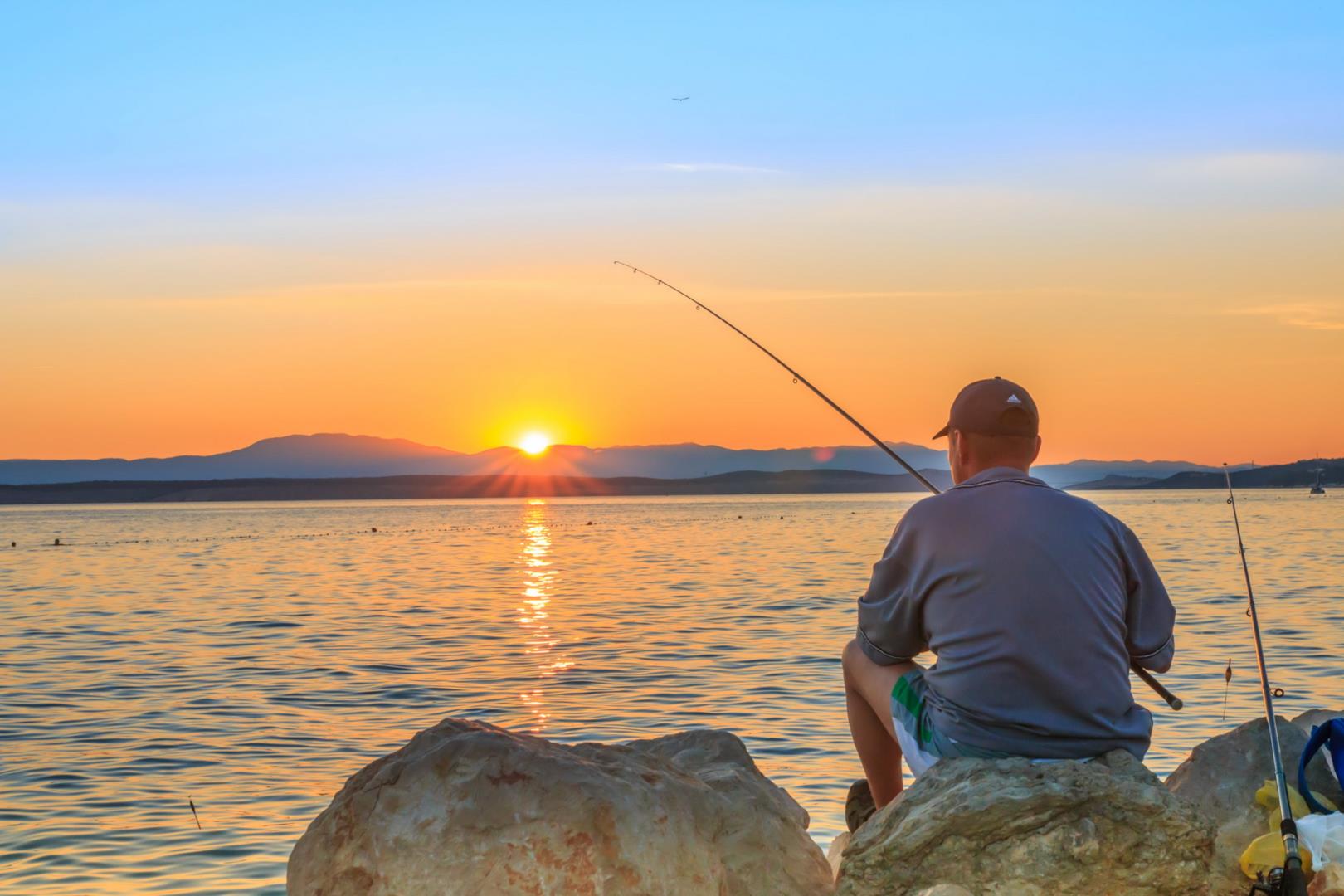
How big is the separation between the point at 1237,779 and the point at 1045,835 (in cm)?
143

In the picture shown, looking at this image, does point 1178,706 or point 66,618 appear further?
point 66,618

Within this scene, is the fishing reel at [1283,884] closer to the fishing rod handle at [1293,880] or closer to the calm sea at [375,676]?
the fishing rod handle at [1293,880]

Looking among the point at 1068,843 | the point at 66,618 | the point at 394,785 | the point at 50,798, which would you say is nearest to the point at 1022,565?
the point at 1068,843

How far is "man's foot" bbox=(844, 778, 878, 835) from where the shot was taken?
4.54 meters

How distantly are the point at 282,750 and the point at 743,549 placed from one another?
2689cm

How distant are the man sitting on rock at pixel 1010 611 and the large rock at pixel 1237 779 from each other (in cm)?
93

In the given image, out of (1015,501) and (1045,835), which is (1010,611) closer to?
(1015,501)

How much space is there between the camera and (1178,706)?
4.20 metres

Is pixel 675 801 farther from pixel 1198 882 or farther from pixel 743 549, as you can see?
pixel 743 549

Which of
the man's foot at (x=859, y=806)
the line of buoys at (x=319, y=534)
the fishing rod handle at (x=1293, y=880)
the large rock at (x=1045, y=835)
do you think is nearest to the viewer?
the fishing rod handle at (x=1293, y=880)

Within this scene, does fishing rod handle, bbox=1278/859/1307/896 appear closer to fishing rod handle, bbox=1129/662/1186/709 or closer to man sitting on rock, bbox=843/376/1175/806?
man sitting on rock, bbox=843/376/1175/806

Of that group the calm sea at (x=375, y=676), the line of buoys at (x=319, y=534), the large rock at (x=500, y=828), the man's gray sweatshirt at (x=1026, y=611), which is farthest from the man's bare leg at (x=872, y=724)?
the line of buoys at (x=319, y=534)

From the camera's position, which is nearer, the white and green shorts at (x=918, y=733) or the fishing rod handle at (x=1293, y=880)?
the fishing rod handle at (x=1293, y=880)

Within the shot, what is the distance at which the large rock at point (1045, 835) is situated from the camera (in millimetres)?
3441
